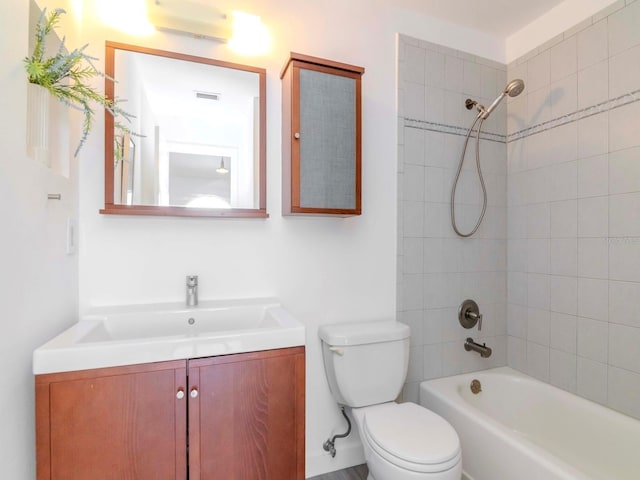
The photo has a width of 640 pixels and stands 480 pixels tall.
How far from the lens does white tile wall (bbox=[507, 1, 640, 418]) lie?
158 cm

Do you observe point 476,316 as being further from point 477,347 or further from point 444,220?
point 444,220

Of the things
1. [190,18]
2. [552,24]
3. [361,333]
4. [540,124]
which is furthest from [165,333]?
[552,24]

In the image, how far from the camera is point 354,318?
1.79 meters

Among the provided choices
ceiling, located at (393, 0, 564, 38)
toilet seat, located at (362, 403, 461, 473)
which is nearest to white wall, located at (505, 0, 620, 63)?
ceiling, located at (393, 0, 564, 38)

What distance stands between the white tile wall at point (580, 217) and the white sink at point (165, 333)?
159 centimetres

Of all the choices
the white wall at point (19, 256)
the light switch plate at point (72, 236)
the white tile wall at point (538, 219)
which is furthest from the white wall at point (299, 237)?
the white wall at point (19, 256)

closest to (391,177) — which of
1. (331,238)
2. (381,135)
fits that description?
(381,135)

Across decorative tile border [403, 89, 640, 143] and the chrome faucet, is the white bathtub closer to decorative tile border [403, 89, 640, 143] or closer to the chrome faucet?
the chrome faucet

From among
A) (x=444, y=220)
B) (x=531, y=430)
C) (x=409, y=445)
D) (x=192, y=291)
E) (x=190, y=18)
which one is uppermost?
(x=190, y=18)

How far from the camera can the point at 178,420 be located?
1041mm

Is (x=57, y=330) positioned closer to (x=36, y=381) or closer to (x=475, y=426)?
(x=36, y=381)

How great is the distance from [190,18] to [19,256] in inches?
46.7

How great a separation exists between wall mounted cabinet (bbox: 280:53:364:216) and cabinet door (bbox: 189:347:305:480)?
0.70m

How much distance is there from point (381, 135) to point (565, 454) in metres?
1.92
